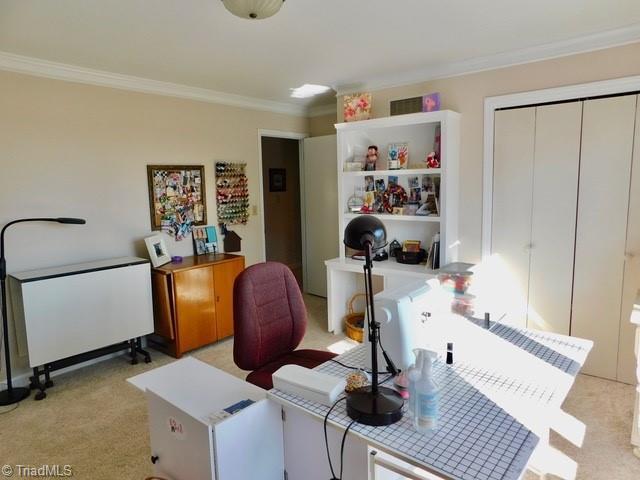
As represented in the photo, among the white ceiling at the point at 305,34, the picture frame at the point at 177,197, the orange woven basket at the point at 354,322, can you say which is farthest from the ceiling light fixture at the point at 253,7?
the orange woven basket at the point at 354,322

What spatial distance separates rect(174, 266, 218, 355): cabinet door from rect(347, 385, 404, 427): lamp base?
7.96ft

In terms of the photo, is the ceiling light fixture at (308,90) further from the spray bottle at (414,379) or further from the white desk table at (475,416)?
the spray bottle at (414,379)

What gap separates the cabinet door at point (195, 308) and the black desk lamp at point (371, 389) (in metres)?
2.41

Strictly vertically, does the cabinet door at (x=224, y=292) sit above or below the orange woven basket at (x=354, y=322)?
above

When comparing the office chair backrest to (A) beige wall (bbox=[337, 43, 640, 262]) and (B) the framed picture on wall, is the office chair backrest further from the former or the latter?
(B) the framed picture on wall

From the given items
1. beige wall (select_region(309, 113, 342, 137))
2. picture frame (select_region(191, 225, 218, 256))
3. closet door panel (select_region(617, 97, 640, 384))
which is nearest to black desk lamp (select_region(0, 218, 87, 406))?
picture frame (select_region(191, 225, 218, 256))

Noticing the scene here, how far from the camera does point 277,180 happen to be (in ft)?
17.4

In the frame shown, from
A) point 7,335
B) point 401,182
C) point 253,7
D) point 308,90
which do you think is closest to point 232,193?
point 308,90

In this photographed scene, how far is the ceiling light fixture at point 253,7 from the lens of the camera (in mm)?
1810

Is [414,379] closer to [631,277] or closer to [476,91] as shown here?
[631,277]

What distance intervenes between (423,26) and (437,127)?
110 centimetres

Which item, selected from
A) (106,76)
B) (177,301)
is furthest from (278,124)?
(177,301)

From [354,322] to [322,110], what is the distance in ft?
8.40

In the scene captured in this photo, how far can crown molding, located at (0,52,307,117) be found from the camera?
2.94 m
